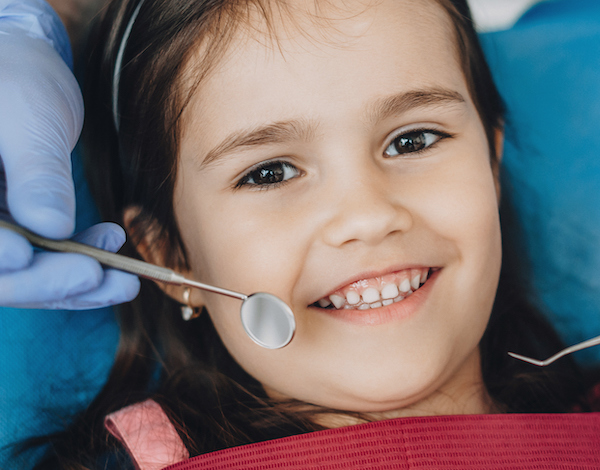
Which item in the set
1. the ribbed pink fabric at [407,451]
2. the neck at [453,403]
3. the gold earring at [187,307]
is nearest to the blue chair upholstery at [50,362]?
the gold earring at [187,307]

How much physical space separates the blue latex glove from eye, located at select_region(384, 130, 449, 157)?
1.47ft

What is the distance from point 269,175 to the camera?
89 cm

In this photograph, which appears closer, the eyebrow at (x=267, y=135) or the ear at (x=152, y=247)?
the eyebrow at (x=267, y=135)

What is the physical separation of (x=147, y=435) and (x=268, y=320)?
1.08 ft

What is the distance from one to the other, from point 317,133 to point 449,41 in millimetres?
316

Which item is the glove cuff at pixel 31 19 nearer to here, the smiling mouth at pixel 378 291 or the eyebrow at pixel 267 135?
the eyebrow at pixel 267 135

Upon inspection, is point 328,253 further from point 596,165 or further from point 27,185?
point 596,165

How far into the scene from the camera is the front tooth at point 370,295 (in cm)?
85

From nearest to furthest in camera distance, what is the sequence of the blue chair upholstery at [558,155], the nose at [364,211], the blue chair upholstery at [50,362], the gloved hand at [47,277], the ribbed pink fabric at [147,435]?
1. the gloved hand at [47,277]
2. the nose at [364,211]
3. the ribbed pink fabric at [147,435]
4. the blue chair upholstery at [50,362]
5. the blue chair upholstery at [558,155]

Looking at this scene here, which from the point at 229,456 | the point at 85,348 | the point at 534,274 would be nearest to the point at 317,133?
the point at 229,456

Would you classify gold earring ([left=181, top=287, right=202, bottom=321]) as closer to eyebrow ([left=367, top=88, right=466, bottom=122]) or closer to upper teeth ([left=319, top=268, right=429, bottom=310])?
upper teeth ([left=319, top=268, right=429, bottom=310])

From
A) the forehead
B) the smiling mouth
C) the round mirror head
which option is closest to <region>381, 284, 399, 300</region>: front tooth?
the smiling mouth

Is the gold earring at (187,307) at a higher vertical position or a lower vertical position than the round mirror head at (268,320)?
lower

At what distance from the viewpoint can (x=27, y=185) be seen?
0.69 metres
